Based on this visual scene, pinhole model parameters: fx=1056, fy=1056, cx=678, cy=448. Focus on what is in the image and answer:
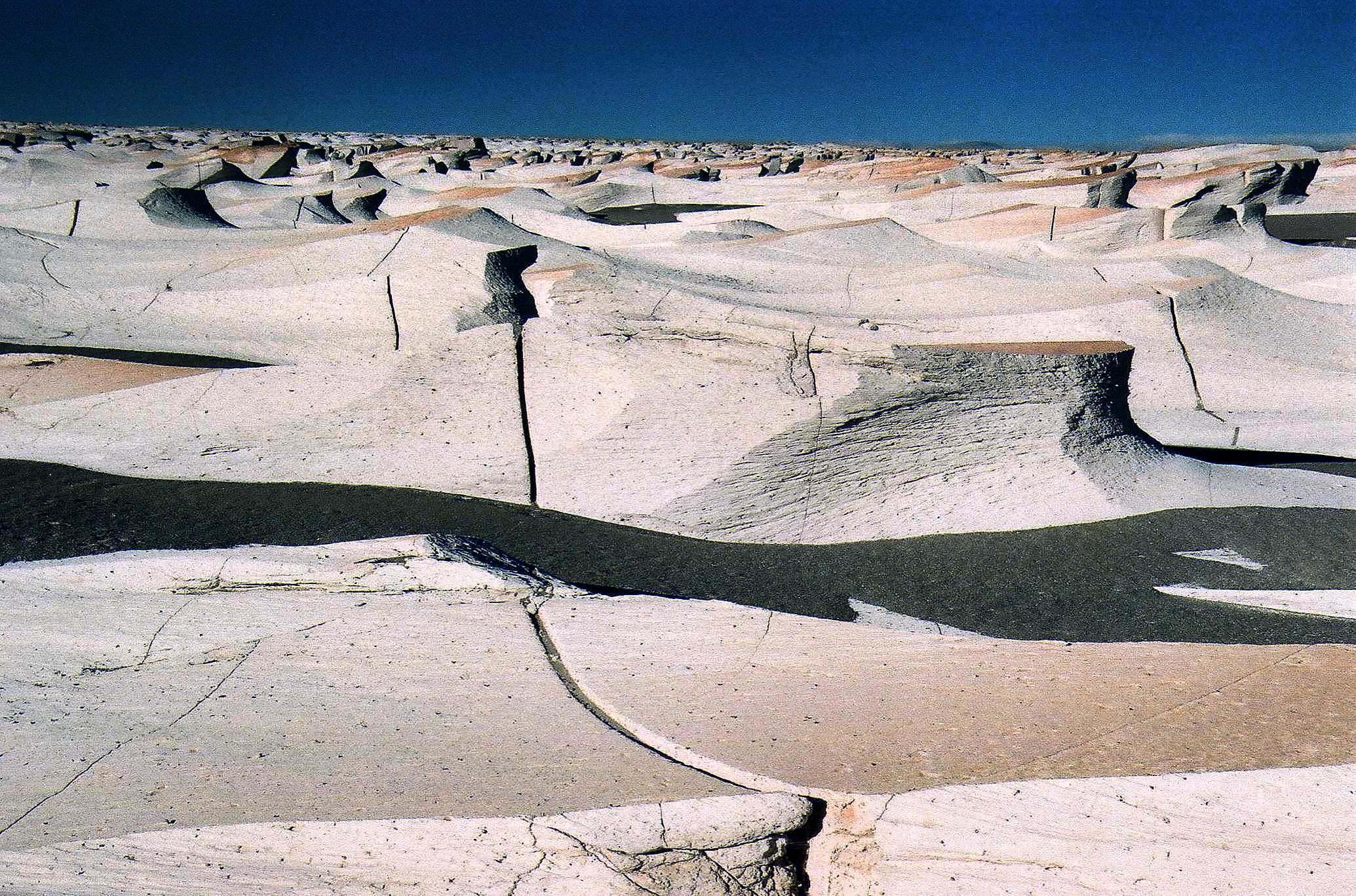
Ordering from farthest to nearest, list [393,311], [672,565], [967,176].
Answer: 1. [967,176]
2. [393,311]
3. [672,565]

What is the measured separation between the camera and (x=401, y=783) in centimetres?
222

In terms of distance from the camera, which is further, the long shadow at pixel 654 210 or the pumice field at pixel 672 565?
the long shadow at pixel 654 210

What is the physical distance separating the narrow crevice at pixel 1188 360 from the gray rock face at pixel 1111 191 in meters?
6.58

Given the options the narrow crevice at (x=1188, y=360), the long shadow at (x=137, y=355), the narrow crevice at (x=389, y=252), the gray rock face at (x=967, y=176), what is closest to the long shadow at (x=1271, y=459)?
the narrow crevice at (x=1188, y=360)

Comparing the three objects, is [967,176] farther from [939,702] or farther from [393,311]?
[939,702]

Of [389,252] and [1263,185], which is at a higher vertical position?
[1263,185]

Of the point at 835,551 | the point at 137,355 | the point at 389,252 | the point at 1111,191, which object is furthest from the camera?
the point at 1111,191

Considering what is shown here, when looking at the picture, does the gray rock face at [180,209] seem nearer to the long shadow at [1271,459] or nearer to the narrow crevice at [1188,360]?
the narrow crevice at [1188,360]

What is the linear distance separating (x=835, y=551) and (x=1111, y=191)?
11429 millimetres

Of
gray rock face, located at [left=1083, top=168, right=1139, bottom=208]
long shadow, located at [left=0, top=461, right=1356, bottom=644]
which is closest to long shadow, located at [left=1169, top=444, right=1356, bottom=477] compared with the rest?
long shadow, located at [left=0, top=461, right=1356, bottom=644]

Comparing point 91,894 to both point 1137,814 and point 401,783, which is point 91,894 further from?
point 1137,814

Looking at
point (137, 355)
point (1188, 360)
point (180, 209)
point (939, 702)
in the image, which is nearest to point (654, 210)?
point (180, 209)

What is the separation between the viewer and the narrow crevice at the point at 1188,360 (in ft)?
22.1

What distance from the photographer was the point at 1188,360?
23.3 feet
